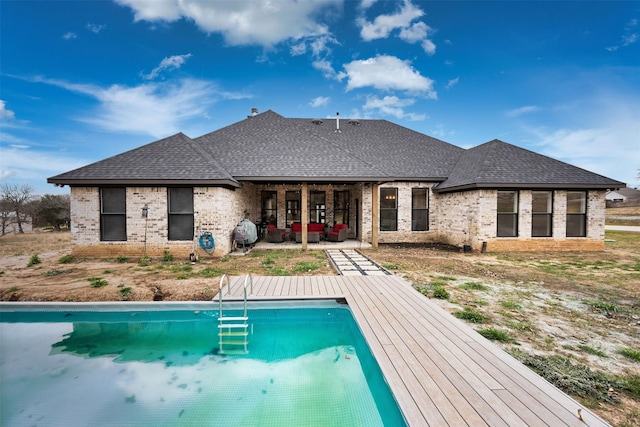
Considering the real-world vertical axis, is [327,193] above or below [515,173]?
below

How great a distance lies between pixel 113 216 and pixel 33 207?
16.1 m

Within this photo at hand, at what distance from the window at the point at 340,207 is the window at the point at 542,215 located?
29.0ft

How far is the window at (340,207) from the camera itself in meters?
16.2

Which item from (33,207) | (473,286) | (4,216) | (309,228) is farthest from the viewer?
(33,207)

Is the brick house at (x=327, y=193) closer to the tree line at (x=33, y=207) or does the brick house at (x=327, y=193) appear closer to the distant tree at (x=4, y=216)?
the distant tree at (x=4, y=216)

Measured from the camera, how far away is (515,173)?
11781 millimetres

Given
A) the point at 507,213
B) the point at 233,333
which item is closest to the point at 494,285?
the point at 233,333

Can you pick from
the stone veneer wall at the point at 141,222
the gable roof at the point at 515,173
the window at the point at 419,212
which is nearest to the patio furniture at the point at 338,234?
the window at the point at 419,212

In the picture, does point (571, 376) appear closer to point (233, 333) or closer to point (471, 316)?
point (471, 316)

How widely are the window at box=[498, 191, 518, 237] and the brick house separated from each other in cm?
4

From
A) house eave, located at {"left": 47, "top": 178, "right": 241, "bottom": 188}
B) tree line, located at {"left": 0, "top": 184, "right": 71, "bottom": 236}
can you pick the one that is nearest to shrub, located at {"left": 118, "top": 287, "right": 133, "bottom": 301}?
house eave, located at {"left": 47, "top": 178, "right": 241, "bottom": 188}

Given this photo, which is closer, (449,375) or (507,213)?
(449,375)

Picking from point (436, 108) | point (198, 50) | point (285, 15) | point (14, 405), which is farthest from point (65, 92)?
point (436, 108)

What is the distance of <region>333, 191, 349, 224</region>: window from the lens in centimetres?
1625
